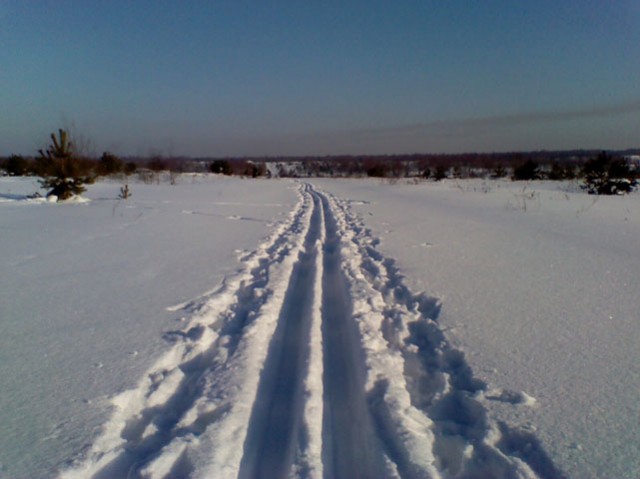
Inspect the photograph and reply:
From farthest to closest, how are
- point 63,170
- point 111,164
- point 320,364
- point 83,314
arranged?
point 111,164 → point 63,170 → point 83,314 → point 320,364

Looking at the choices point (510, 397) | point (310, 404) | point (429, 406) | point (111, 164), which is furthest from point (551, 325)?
point (111, 164)

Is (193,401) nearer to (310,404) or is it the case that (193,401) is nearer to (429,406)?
(310,404)

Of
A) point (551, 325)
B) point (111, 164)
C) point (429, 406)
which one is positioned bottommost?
point (429, 406)

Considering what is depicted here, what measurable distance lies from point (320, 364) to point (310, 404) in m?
0.61

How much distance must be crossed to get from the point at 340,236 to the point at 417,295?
4.27 m

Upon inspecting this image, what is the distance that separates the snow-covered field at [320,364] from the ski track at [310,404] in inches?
0.5

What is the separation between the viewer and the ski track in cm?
232

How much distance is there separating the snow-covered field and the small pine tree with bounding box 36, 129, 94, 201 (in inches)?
433

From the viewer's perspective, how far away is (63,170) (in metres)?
16.8

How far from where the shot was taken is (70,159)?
1688 cm

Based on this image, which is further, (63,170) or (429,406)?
(63,170)

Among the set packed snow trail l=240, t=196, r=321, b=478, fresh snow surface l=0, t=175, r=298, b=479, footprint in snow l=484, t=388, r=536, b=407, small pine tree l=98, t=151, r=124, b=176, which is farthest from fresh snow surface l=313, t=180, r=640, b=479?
small pine tree l=98, t=151, r=124, b=176

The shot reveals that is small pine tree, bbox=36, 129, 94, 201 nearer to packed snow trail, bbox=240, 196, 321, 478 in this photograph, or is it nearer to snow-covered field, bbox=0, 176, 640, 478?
snow-covered field, bbox=0, 176, 640, 478

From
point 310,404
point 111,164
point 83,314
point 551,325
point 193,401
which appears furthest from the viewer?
point 111,164
